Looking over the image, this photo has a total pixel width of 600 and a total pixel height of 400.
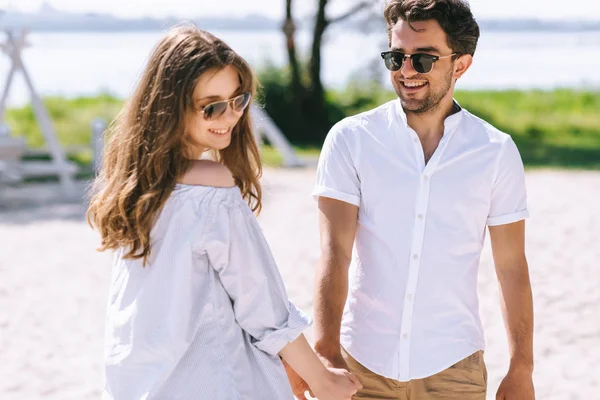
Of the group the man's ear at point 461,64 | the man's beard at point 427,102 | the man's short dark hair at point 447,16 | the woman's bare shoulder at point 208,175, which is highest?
the man's short dark hair at point 447,16

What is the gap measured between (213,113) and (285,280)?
15.6ft

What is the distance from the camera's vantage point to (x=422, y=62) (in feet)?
7.62

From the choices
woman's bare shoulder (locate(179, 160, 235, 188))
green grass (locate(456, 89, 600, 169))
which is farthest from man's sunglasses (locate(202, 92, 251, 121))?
green grass (locate(456, 89, 600, 169))

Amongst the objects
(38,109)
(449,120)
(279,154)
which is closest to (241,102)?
(449,120)

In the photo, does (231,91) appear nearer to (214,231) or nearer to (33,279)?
(214,231)

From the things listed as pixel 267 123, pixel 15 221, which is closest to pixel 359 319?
pixel 15 221

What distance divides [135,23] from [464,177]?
43.4 feet

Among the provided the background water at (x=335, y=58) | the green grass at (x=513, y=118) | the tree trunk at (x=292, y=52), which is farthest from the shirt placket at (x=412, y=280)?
the background water at (x=335, y=58)

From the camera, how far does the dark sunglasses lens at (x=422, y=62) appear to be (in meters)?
2.32

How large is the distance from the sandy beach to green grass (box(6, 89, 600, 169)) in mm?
2786

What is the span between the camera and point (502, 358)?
498 cm

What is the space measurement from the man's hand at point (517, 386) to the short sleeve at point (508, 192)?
0.39 m

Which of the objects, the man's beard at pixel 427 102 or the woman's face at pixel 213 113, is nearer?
the woman's face at pixel 213 113

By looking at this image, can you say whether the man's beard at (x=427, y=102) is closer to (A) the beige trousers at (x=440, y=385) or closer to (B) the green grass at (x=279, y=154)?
(A) the beige trousers at (x=440, y=385)
